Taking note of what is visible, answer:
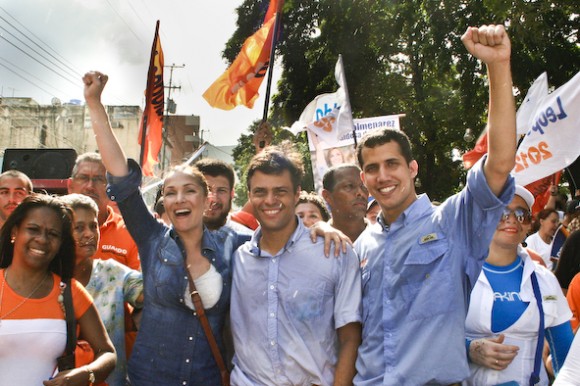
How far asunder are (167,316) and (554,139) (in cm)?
509

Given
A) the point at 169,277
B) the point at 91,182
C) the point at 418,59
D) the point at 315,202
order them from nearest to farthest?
the point at 169,277 → the point at 91,182 → the point at 315,202 → the point at 418,59

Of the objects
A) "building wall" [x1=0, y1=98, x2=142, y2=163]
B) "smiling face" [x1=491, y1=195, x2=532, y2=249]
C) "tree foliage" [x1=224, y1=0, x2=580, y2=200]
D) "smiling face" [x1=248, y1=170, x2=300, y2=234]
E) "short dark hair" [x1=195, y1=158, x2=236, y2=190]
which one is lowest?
"smiling face" [x1=491, y1=195, x2=532, y2=249]

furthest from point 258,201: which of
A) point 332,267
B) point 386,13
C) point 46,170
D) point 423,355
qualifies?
point 386,13

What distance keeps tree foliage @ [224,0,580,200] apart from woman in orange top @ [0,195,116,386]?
9.27 meters

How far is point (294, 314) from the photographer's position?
10.2 ft

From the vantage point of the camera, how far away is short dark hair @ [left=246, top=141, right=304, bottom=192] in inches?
133

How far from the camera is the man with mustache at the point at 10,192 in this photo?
203 inches

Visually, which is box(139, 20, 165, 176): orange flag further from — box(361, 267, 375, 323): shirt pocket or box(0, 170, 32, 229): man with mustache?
box(361, 267, 375, 323): shirt pocket

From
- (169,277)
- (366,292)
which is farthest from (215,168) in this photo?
(366,292)

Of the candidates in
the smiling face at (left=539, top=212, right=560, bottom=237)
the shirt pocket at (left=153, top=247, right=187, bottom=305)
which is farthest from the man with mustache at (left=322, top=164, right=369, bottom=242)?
the smiling face at (left=539, top=212, right=560, bottom=237)

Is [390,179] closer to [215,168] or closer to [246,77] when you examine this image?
[215,168]

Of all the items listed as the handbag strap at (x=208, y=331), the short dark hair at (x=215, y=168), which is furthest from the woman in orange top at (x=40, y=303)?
the short dark hair at (x=215, y=168)

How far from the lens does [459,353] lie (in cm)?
282

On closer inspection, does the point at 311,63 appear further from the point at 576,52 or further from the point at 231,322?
the point at 231,322
